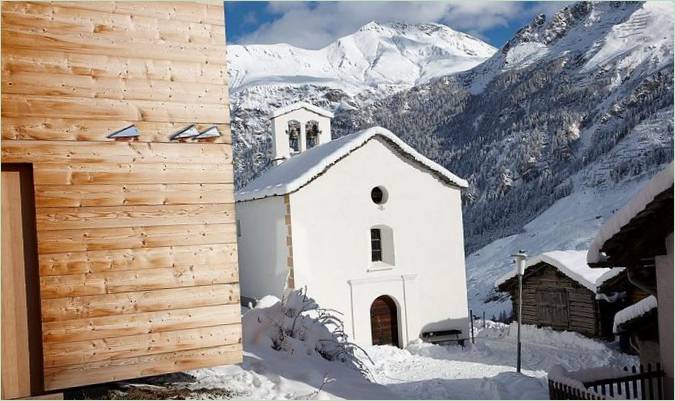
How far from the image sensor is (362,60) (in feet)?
407

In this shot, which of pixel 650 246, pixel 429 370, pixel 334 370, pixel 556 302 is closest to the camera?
pixel 650 246

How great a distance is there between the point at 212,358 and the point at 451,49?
423ft

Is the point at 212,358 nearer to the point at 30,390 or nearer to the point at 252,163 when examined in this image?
the point at 30,390

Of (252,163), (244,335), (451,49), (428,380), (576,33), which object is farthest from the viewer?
(451,49)

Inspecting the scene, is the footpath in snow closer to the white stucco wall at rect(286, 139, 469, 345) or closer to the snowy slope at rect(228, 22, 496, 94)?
the white stucco wall at rect(286, 139, 469, 345)

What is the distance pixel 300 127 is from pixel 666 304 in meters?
14.9

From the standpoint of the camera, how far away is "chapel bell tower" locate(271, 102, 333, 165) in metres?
19.9

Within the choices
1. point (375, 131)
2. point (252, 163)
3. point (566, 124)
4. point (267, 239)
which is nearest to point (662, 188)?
point (375, 131)

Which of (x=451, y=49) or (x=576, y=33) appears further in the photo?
(x=451, y=49)

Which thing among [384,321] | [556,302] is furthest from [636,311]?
[556,302]

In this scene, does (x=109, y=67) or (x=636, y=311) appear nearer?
(x=109, y=67)

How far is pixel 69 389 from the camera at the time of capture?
5.71 m

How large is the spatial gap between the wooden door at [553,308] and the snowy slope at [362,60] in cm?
8749

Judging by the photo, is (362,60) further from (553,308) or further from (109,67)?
(109,67)
